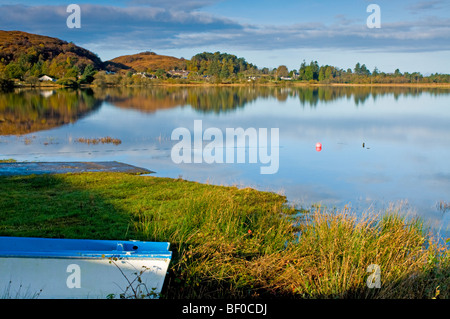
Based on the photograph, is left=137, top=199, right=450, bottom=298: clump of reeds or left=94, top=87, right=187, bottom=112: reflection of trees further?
left=94, top=87, right=187, bottom=112: reflection of trees

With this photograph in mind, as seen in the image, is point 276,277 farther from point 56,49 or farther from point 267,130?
point 56,49

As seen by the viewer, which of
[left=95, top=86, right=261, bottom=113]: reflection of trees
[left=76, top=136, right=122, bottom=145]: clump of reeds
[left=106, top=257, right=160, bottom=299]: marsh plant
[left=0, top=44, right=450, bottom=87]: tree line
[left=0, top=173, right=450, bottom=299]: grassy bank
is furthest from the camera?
[left=0, top=44, right=450, bottom=87]: tree line

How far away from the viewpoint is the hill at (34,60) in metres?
117

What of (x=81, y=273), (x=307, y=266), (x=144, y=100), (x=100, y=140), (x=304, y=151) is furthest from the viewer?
(x=144, y=100)

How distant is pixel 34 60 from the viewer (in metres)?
141

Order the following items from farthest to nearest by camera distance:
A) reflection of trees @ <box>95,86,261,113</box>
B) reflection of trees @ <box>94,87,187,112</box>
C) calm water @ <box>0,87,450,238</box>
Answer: reflection of trees @ <box>94,87,187,112</box> < reflection of trees @ <box>95,86,261,113</box> < calm water @ <box>0,87,450,238</box>

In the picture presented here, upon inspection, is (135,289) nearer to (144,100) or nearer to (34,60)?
(144,100)

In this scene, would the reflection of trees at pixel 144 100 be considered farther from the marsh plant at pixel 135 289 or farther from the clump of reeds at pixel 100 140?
the marsh plant at pixel 135 289

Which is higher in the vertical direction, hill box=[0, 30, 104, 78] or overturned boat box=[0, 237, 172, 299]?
hill box=[0, 30, 104, 78]

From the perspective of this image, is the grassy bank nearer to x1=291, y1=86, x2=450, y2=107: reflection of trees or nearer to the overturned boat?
the overturned boat

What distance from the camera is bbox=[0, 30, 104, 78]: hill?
116875 mm

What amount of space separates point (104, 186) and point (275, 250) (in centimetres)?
770

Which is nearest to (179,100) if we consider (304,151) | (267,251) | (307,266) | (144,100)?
(144,100)

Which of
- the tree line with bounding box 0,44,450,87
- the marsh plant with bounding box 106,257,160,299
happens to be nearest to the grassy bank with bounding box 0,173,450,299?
the marsh plant with bounding box 106,257,160,299
